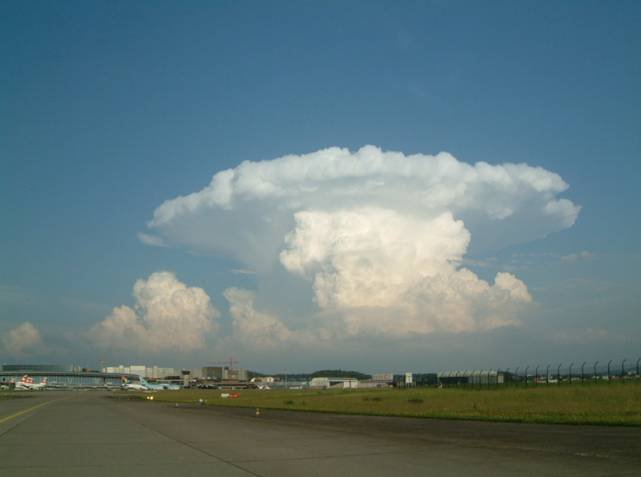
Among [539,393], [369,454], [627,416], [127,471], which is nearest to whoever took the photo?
[127,471]

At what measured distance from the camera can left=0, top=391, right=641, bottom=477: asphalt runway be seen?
17.1 m

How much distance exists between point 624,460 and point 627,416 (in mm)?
16366

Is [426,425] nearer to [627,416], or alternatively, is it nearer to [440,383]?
[627,416]

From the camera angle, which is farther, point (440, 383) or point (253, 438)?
point (440, 383)

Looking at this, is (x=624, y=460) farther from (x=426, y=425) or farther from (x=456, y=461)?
(x=426, y=425)

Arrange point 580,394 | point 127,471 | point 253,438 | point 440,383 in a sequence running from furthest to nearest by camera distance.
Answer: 1. point 440,383
2. point 580,394
3. point 253,438
4. point 127,471

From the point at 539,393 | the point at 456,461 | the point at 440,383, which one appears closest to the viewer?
the point at 456,461

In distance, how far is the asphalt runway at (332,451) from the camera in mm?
17094

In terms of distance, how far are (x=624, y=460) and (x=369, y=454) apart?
26.1ft

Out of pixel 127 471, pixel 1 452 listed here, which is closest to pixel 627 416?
pixel 127 471

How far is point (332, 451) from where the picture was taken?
21969 millimetres

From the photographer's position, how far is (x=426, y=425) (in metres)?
33.5

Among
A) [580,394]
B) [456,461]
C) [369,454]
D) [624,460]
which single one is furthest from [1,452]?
[580,394]

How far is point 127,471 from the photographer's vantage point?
1733 centimetres
